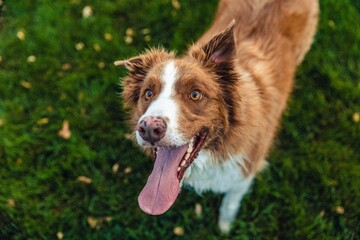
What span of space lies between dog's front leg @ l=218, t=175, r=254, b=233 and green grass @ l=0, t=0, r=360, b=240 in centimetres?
11

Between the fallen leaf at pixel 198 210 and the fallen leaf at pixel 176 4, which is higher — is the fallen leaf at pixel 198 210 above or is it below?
below

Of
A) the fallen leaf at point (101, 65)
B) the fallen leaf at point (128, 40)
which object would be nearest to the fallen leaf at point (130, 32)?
the fallen leaf at point (128, 40)

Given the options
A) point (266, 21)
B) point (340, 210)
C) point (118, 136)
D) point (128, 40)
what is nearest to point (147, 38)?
point (128, 40)

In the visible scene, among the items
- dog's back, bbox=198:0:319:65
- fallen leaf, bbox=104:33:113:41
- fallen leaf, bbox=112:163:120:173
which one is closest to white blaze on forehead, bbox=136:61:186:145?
dog's back, bbox=198:0:319:65

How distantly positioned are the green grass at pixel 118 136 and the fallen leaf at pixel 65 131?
0.05m

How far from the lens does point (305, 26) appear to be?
3.89 meters

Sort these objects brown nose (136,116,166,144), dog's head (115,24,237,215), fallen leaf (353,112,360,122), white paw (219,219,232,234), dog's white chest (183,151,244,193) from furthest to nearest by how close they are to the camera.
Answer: fallen leaf (353,112,360,122), white paw (219,219,232,234), dog's white chest (183,151,244,193), dog's head (115,24,237,215), brown nose (136,116,166,144)

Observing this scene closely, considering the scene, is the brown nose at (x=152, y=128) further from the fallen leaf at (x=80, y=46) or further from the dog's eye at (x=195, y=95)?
the fallen leaf at (x=80, y=46)

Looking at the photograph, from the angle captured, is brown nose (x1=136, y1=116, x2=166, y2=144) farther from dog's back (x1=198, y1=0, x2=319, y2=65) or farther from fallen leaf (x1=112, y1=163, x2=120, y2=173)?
fallen leaf (x1=112, y1=163, x2=120, y2=173)

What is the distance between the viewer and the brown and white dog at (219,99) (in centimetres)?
269

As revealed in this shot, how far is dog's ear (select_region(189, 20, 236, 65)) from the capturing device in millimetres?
2745

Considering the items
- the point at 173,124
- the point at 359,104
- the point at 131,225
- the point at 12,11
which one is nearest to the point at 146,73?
the point at 173,124

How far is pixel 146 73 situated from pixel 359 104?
115 inches

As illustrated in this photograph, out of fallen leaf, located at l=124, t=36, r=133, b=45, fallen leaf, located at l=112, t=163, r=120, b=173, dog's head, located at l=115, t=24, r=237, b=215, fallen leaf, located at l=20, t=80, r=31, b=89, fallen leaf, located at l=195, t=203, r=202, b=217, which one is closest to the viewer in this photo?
dog's head, located at l=115, t=24, r=237, b=215
